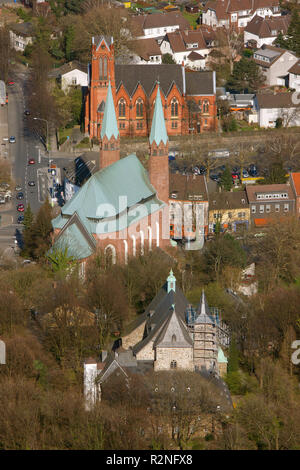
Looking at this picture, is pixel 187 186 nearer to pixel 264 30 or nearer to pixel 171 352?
pixel 171 352

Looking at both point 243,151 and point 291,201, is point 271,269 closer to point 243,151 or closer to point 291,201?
point 291,201

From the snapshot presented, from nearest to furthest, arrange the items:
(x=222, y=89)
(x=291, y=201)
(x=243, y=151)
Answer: (x=291, y=201)
(x=243, y=151)
(x=222, y=89)

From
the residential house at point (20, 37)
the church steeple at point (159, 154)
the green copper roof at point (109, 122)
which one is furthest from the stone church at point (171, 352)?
the residential house at point (20, 37)

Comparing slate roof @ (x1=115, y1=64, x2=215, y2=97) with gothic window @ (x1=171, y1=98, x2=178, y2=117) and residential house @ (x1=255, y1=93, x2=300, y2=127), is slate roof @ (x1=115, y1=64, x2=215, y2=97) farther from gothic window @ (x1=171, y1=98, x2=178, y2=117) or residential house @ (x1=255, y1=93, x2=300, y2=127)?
residential house @ (x1=255, y1=93, x2=300, y2=127)

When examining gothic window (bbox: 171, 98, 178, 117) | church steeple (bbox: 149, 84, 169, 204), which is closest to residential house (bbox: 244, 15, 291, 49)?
gothic window (bbox: 171, 98, 178, 117)

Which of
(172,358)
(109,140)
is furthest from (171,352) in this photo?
(109,140)

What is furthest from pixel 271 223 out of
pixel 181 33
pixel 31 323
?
pixel 181 33

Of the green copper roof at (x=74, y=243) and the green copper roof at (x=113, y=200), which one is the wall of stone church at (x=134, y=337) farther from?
the green copper roof at (x=113, y=200)
